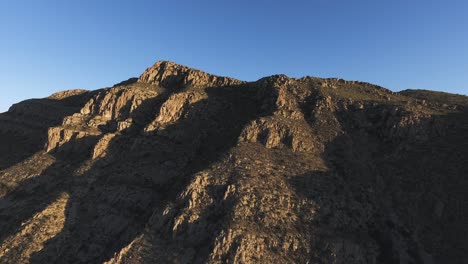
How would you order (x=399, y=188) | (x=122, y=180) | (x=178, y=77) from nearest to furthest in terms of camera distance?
(x=399, y=188), (x=122, y=180), (x=178, y=77)

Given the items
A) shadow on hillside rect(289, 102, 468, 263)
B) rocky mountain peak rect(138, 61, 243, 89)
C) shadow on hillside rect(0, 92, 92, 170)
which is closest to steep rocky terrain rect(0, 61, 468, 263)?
shadow on hillside rect(289, 102, 468, 263)

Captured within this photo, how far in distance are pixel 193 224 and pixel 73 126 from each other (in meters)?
40.0

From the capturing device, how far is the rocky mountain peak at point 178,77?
81.7 metres

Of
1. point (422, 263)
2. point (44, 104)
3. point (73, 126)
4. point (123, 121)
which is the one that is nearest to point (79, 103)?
point (44, 104)

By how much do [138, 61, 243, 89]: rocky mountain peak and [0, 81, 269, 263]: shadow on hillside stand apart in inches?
312

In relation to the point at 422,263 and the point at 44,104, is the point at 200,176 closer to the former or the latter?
the point at 422,263

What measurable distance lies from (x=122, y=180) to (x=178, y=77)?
104ft

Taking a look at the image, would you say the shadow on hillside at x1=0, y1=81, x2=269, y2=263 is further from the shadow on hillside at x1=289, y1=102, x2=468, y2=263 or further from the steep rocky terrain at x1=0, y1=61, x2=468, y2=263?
the shadow on hillside at x1=289, y1=102, x2=468, y2=263

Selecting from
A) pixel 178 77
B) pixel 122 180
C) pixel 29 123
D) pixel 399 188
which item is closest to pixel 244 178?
pixel 122 180

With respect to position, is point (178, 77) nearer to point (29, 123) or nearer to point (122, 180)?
point (122, 180)

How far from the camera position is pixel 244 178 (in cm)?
5056

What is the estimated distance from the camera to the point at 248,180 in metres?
50.3

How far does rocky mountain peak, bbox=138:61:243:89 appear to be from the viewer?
81731 mm

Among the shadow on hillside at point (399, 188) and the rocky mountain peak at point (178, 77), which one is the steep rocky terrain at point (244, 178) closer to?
the shadow on hillside at point (399, 188)
